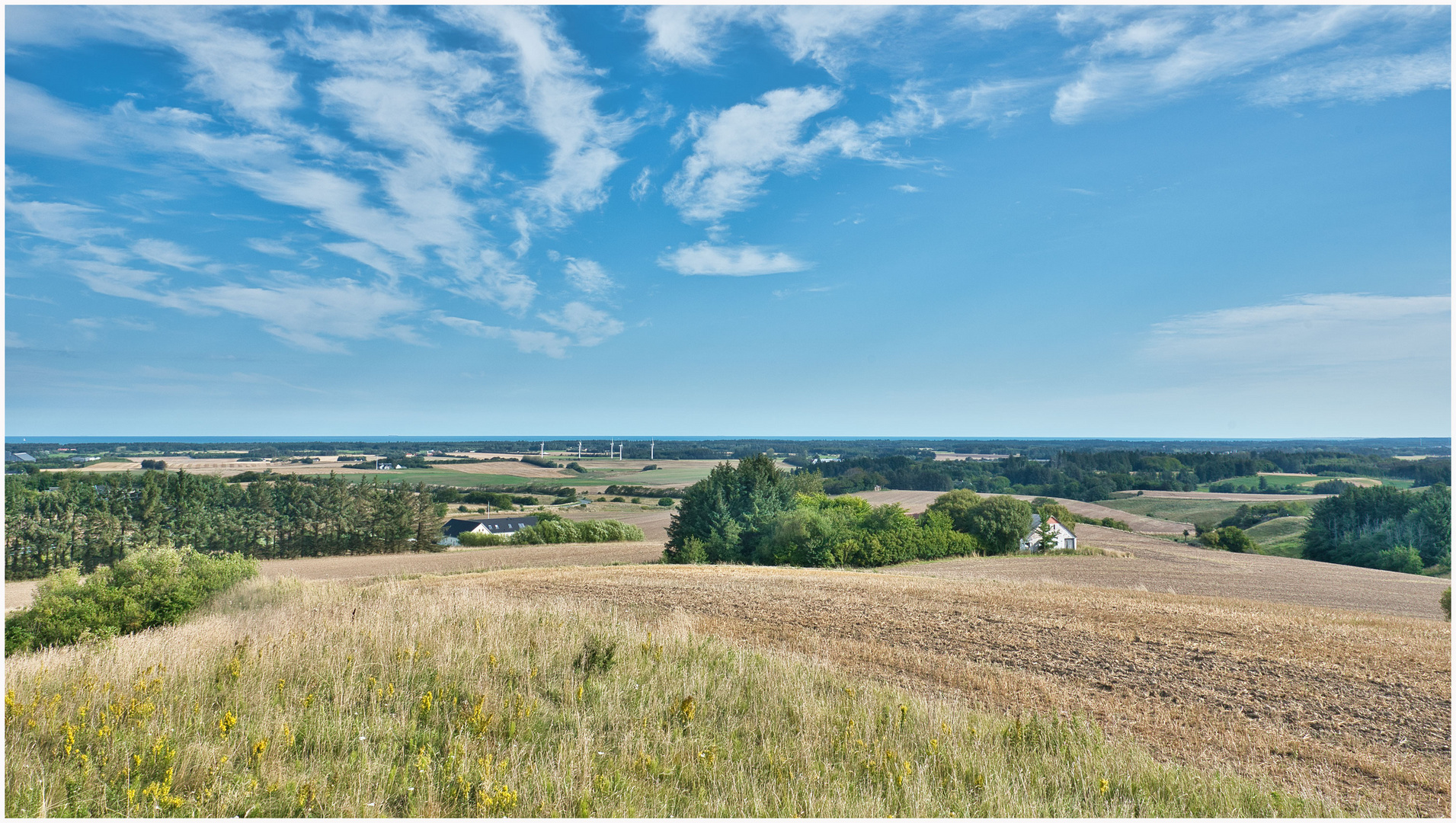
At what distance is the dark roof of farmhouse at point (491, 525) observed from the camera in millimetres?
80938

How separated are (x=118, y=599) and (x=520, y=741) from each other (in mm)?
14929

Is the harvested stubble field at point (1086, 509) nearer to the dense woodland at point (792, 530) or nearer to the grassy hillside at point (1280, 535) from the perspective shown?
the grassy hillside at point (1280, 535)

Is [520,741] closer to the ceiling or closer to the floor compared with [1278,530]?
closer to the ceiling

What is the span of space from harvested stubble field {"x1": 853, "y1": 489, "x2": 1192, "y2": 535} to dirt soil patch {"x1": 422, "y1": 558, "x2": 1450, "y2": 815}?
56.4 metres

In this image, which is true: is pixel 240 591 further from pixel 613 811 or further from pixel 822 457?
pixel 822 457

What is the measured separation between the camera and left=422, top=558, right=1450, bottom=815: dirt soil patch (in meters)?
7.52

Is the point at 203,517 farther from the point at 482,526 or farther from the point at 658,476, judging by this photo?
the point at 658,476

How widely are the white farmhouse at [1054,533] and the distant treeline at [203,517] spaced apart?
56571 mm

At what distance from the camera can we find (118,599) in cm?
1593

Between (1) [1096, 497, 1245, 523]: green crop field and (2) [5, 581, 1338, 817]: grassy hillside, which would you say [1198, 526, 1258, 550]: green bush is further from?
(2) [5, 581, 1338, 817]: grassy hillside

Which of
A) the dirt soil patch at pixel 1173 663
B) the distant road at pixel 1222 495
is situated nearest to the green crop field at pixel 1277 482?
the distant road at pixel 1222 495

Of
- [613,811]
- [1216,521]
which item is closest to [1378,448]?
[1216,521]

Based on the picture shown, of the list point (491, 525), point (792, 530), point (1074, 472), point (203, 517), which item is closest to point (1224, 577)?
point (792, 530)

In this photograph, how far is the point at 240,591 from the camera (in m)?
17.3
